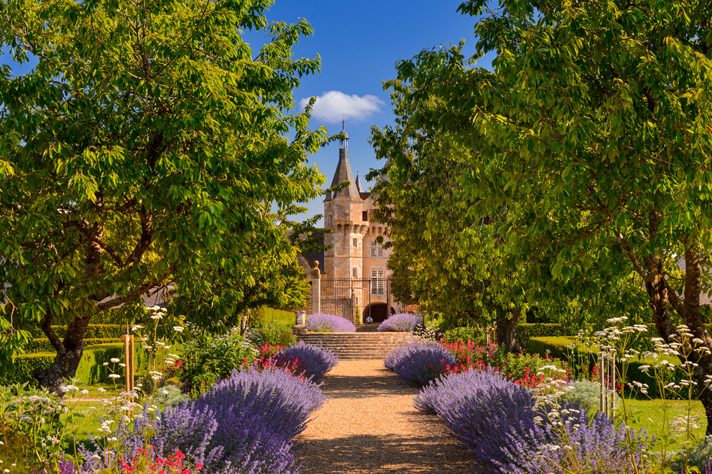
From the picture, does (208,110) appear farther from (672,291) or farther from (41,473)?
(672,291)

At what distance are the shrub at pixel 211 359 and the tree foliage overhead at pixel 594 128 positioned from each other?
6.69 meters

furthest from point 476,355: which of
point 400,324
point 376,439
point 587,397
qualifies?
point 400,324

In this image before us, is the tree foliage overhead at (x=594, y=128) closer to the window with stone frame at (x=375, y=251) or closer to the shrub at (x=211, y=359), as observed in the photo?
the shrub at (x=211, y=359)

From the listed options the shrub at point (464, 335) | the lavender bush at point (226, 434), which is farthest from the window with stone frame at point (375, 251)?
the lavender bush at point (226, 434)

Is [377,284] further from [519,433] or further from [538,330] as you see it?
[519,433]

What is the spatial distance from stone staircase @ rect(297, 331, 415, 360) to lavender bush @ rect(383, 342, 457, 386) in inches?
279

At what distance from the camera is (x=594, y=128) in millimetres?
3766

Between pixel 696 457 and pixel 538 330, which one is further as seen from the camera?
pixel 538 330

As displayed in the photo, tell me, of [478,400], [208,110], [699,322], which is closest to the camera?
[699,322]

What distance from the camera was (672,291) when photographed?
5.21 meters

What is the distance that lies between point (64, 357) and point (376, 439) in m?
4.98

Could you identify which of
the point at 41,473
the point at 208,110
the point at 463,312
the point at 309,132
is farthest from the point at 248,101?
the point at 463,312

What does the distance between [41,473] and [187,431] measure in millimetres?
1141

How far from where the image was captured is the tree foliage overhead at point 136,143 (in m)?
5.38
